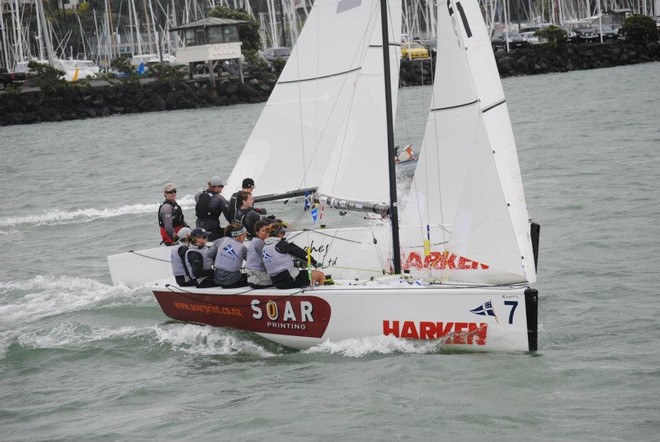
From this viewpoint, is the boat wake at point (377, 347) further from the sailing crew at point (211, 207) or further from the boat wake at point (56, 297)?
the boat wake at point (56, 297)

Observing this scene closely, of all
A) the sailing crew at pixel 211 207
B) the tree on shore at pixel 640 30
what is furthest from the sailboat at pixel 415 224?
the tree on shore at pixel 640 30

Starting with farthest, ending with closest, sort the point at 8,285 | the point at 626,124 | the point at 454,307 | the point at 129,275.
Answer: the point at 626,124
the point at 8,285
the point at 129,275
the point at 454,307

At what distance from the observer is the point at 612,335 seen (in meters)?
10.5

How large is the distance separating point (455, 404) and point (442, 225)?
9.08 feet

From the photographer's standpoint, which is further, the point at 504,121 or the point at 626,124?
the point at 626,124

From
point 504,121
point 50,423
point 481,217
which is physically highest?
point 504,121

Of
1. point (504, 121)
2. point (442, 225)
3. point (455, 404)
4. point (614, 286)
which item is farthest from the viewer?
point (614, 286)

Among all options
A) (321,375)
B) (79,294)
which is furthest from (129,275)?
(321,375)

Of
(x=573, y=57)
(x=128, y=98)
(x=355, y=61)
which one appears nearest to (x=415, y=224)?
(x=355, y=61)

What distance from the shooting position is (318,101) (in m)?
13.6

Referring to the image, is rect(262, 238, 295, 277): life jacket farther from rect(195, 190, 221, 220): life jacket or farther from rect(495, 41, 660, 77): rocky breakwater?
rect(495, 41, 660, 77): rocky breakwater

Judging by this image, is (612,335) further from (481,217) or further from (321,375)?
(321,375)

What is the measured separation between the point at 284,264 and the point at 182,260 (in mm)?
1475

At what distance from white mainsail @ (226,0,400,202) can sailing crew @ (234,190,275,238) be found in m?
1.04
